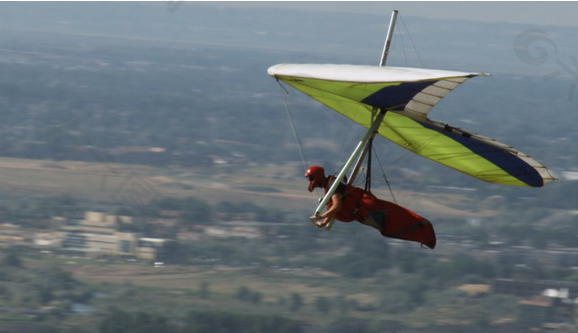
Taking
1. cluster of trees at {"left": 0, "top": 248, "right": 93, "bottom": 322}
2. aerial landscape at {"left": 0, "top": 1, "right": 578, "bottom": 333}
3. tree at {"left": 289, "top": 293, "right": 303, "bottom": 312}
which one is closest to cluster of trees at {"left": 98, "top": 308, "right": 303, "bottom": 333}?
aerial landscape at {"left": 0, "top": 1, "right": 578, "bottom": 333}

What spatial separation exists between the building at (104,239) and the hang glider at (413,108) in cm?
8010

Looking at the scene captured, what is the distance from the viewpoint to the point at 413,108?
1900 centimetres

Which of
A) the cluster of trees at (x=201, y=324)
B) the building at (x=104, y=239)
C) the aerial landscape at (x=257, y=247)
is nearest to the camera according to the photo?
the cluster of trees at (x=201, y=324)

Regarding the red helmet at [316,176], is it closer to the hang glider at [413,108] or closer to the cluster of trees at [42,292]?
the hang glider at [413,108]

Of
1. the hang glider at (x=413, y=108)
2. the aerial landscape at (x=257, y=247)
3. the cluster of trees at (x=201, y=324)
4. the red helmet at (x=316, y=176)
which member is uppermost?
the aerial landscape at (x=257, y=247)

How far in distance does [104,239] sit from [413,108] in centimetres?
9304

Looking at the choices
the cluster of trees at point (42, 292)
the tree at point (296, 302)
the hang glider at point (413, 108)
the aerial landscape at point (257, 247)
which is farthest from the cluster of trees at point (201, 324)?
the hang glider at point (413, 108)

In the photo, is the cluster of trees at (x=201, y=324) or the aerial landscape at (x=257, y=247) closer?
the cluster of trees at (x=201, y=324)

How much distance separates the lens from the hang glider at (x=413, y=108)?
16.6 m

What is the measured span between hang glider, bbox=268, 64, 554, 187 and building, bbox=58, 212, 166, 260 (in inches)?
3154

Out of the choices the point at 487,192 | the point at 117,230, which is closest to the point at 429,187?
the point at 487,192

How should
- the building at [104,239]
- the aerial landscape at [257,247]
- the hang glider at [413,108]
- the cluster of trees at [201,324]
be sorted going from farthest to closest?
the building at [104,239] < the aerial landscape at [257,247] < the cluster of trees at [201,324] < the hang glider at [413,108]

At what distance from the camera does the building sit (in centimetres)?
10262

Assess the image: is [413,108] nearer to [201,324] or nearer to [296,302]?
[201,324]
